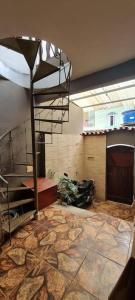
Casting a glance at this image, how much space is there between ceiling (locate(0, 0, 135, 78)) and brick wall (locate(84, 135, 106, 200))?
341cm

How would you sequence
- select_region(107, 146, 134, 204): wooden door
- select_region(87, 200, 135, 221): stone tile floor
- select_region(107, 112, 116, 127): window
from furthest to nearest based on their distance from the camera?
1. select_region(107, 112, 116, 127): window
2. select_region(107, 146, 134, 204): wooden door
3. select_region(87, 200, 135, 221): stone tile floor

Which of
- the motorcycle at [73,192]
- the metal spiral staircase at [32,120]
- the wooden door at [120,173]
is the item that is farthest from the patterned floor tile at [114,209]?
the metal spiral staircase at [32,120]

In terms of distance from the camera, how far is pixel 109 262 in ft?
5.51

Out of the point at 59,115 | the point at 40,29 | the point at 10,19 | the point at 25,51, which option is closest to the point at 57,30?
the point at 40,29

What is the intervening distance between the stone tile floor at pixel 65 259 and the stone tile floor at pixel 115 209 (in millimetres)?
1836

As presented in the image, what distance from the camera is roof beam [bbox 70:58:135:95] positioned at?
7.19 ft

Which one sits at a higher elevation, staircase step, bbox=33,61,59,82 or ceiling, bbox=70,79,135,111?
ceiling, bbox=70,79,135,111

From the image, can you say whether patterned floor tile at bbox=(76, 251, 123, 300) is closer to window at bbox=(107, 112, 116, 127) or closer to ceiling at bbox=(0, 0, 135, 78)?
Result: ceiling at bbox=(0, 0, 135, 78)

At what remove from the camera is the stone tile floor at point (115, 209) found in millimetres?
4160

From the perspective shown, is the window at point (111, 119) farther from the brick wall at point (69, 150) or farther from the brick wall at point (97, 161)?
the brick wall at point (69, 150)

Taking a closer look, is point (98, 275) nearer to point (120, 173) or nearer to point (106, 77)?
point (106, 77)

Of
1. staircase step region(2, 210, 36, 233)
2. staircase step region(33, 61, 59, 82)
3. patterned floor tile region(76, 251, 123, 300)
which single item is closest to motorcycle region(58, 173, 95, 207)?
staircase step region(2, 210, 36, 233)

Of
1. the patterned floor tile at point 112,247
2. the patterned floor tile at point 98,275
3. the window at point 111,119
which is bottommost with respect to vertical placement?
the patterned floor tile at point 98,275

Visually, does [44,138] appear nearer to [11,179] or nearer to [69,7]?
[11,179]
